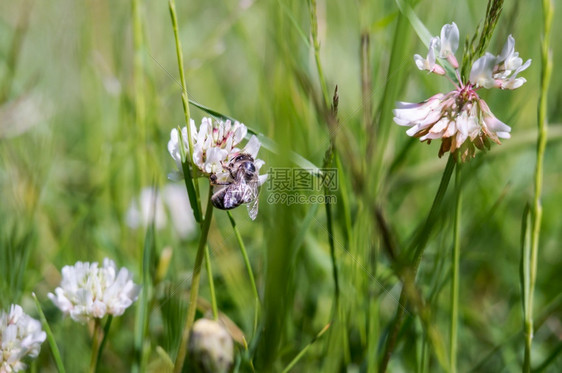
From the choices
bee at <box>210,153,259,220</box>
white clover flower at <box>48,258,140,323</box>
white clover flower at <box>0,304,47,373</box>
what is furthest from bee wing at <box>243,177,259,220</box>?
white clover flower at <box>0,304,47,373</box>

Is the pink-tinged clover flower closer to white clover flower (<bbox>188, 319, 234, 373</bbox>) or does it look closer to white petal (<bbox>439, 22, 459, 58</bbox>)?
white petal (<bbox>439, 22, 459, 58</bbox>)

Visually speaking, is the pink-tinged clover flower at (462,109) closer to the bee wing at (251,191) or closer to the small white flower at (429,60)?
the small white flower at (429,60)

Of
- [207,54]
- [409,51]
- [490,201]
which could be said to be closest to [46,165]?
[207,54]

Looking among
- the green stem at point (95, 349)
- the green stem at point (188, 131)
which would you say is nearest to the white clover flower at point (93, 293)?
the green stem at point (95, 349)

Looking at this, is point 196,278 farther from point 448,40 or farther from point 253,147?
point 448,40

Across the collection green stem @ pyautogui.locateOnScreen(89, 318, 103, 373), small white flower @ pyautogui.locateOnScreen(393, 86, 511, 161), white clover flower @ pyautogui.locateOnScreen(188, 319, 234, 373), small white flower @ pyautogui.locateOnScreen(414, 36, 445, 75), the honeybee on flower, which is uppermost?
small white flower @ pyautogui.locateOnScreen(414, 36, 445, 75)

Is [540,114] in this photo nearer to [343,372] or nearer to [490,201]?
[343,372]

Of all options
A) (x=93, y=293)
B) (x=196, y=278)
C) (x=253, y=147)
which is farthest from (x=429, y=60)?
(x=93, y=293)
